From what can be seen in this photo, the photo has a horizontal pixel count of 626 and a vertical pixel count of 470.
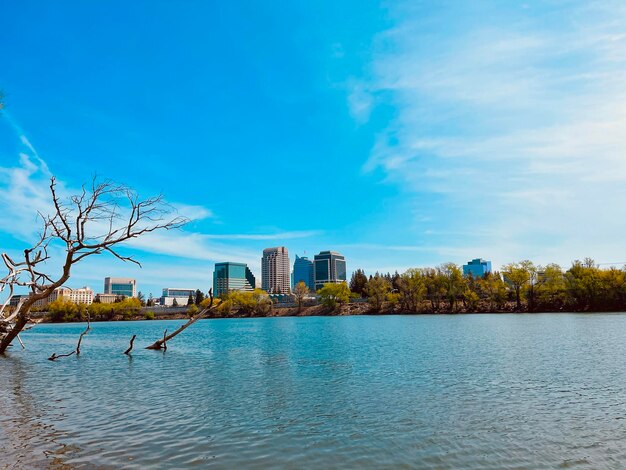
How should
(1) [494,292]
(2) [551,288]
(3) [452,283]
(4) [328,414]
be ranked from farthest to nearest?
1. (3) [452,283]
2. (1) [494,292]
3. (2) [551,288]
4. (4) [328,414]

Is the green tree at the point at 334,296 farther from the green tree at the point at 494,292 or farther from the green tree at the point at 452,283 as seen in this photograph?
the green tree at the point at 494,292

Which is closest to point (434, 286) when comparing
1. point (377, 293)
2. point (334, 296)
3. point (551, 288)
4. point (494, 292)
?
point (494, 292)

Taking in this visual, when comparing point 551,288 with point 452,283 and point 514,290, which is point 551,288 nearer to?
point 514,290

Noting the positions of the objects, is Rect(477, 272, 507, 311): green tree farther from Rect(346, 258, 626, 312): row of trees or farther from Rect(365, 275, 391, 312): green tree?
Rect(365, 275, 391, 312): green tree

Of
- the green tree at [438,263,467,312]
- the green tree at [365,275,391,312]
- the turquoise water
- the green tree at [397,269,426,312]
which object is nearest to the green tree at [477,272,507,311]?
the green tree at [438,263,467,312]

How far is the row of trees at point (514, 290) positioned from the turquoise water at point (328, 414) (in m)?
98.4

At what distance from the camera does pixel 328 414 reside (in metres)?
16.9

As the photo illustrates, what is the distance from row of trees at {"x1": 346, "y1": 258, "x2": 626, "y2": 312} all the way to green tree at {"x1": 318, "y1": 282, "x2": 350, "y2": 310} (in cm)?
1723

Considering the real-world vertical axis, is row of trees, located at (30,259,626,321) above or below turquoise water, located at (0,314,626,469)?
above

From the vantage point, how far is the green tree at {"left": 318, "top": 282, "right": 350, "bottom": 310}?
182 metres

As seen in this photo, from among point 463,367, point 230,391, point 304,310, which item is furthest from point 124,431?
point 304,310

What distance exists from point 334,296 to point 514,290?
75043 millimetres

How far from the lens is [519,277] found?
127m

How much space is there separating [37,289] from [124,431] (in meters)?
13.0
